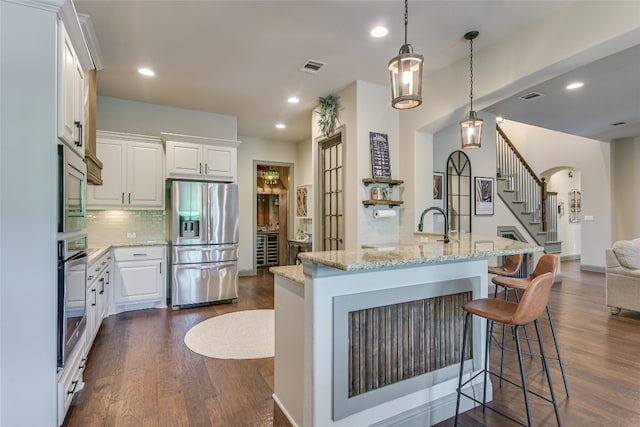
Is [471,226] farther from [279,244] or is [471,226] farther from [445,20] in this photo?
[279,244]

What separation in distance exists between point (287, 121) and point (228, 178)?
1.64m

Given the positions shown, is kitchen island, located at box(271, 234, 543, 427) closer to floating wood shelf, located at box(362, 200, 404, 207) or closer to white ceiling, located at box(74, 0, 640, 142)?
floating wood shelf, located at box(362, 200, 404, 207)

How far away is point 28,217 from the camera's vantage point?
172 centimetres

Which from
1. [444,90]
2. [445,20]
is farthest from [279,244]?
[445,20]

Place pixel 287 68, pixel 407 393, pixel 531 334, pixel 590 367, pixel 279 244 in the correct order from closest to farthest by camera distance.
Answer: pixel 407 393 → pixel 590 367 → pixel 531 334 → pixel 287 68 → pixel 279 244

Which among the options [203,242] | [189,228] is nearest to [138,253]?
[189,228]

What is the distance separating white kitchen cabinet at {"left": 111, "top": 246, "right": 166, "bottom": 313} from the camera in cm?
426

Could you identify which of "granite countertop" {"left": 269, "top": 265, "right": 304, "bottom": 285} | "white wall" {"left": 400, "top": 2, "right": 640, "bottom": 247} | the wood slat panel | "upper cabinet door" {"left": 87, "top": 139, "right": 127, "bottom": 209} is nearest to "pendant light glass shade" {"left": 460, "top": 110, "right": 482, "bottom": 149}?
"white wall" {"left": 400, "top": 2, "right": 640, "bottom": 247}

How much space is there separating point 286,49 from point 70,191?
2.44 metres

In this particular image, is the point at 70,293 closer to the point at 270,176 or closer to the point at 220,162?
the point at 220,162

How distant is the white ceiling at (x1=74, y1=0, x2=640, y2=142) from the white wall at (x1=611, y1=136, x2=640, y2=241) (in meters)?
2.23

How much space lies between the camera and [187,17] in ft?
9.41

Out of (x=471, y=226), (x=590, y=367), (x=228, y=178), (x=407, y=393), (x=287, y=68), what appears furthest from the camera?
(x=471, y=226)

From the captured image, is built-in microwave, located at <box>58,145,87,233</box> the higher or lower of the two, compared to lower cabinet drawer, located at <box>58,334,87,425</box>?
higher
